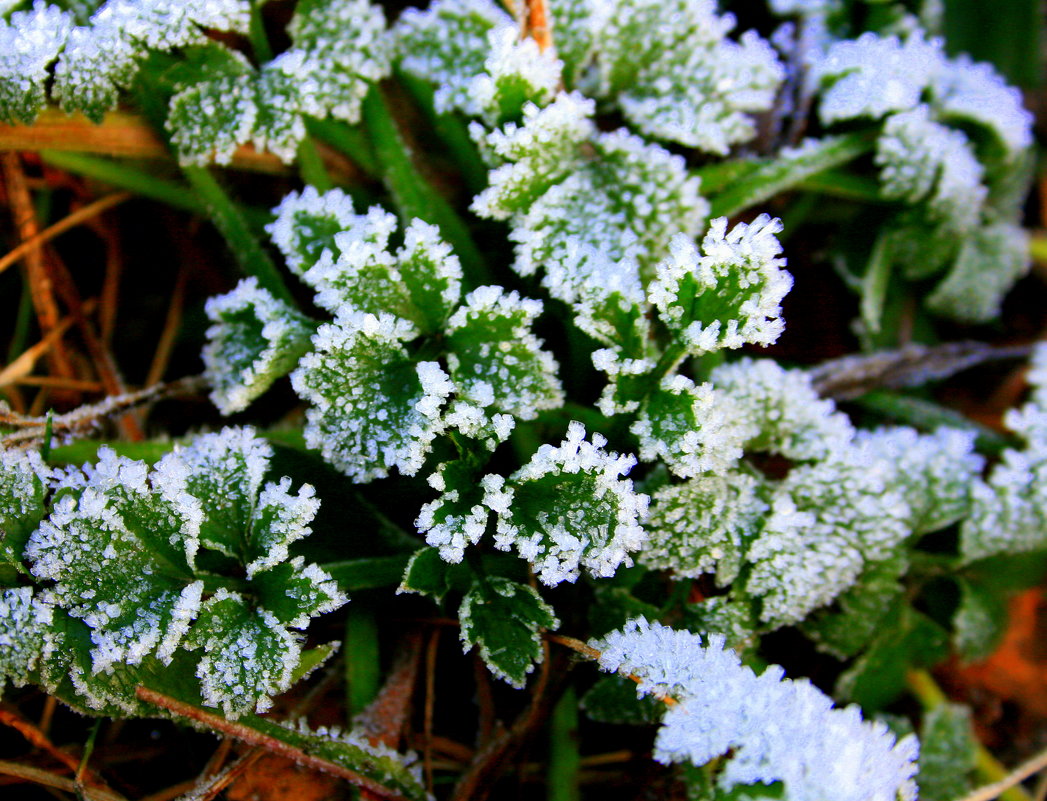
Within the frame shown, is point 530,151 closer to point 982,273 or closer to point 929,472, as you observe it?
point 929,472

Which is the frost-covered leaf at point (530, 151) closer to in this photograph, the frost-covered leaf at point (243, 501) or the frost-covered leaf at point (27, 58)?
the frost-covered leaf at point (243, 501)

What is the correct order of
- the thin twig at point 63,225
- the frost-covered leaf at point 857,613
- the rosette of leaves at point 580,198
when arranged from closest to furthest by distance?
the rosette of leaves at point 580,198, the frost-covered leaf at point 857,613, the thin twig at point 63,225

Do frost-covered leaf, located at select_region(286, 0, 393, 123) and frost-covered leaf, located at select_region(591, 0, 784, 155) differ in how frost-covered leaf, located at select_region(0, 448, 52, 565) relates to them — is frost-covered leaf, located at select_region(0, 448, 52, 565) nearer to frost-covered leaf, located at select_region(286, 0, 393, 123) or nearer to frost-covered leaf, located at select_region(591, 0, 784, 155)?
frost-covered leaf, located at select_region(286, 0, 393, 123)

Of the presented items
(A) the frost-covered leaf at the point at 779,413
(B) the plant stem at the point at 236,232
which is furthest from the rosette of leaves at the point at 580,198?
(B) the plant stem at the point at 236,232

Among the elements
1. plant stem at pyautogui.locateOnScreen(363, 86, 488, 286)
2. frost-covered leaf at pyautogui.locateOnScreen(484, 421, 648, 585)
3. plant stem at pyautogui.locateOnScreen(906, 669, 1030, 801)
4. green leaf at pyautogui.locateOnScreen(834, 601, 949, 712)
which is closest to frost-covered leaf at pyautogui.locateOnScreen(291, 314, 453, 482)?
frost-covered leaf at pyautogui.locateOnScreen(484, 421, 648, 585)

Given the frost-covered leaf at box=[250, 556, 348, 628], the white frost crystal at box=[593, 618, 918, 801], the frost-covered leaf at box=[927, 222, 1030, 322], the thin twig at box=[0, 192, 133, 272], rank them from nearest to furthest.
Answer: the white frost crystal at box=[593, 618, 918, 801] → the frost-covered leaf at box=[250, 556, 348, 628] → the thin twig at box=[0, 192, 133, 272] → the frost-covered leaf at box=[927, 222, 1030, 322]

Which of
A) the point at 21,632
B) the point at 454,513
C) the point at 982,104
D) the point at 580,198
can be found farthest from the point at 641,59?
the point at 21,632

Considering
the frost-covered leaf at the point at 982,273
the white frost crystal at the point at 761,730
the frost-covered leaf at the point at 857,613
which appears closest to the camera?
the white frost crystal at the point at 761,730
